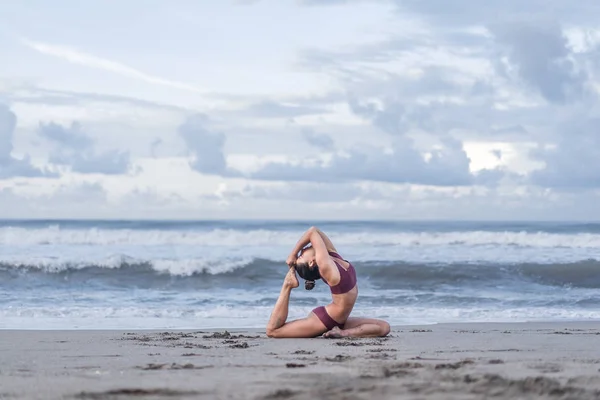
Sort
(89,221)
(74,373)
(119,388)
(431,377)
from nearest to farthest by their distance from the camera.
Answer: (119,388)
(431,377)
(74,373)
(89,221)

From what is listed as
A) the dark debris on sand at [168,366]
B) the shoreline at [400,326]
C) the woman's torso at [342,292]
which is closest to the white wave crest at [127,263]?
the shoreline at [400,326]

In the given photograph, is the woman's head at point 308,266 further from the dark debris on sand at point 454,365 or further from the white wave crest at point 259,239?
the white wave crest at point 259,239

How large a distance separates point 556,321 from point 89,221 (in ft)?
110

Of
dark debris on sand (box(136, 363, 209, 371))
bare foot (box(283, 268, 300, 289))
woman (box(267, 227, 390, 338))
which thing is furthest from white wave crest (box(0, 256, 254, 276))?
dark debris on sand (box(136, 363, 209, 371))

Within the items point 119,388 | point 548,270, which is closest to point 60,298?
point 119,388

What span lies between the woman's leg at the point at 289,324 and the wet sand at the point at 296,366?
0.15m

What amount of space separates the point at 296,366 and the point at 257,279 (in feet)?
41.9

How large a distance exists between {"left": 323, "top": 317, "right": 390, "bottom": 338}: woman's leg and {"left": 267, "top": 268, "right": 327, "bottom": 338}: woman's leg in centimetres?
16

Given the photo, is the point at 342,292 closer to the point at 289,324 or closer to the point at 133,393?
the point at 289,324

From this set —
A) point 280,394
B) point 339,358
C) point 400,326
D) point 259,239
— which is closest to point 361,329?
point 339,358

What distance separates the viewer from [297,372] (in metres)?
5.24

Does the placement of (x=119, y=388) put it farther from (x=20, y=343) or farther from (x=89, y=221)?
(x=89, y=221)

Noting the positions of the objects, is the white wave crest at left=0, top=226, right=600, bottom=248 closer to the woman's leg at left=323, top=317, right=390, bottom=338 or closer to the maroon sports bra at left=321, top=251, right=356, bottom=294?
the woman's leg at left=323, top=317, right=390, bottom=338

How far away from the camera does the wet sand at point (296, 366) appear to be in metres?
4.55
